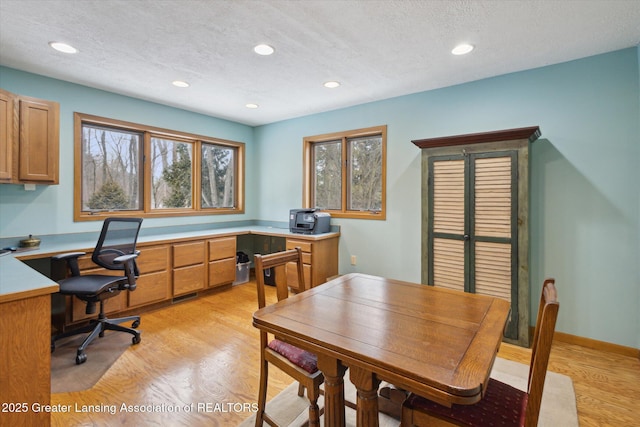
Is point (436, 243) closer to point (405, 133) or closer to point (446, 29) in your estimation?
point (405, 133)

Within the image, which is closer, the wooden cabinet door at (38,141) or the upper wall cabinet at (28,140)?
the upper wall cabinet at (28,140)

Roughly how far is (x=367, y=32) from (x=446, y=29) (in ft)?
1.83

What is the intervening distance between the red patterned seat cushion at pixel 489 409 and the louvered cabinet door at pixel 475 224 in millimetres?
1641

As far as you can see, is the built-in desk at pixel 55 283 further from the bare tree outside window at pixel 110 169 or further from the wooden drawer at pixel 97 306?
the bare tree outside window at pixel 110 169

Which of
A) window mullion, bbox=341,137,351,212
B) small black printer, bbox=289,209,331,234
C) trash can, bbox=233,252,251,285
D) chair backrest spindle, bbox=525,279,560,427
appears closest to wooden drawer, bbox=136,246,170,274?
trash can, bbox=233,252,251,285

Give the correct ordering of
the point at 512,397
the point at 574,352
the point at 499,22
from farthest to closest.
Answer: the point at 574,352 < the point at 499,22 < the point at 512,397

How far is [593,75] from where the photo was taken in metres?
2.59

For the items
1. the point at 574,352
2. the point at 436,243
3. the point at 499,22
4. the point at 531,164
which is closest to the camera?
the point at 499,22

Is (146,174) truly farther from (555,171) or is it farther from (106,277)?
(555,171)

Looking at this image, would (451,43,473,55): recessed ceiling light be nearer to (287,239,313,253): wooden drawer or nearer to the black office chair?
(287,239,313,253): wooden drawer

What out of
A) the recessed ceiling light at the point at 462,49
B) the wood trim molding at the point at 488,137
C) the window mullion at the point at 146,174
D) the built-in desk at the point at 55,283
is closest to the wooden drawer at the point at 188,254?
the built-in desk at the point at 55,283

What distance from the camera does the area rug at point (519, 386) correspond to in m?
1.75

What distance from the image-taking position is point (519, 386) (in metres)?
2.09

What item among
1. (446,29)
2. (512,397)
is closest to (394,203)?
(446,29)
